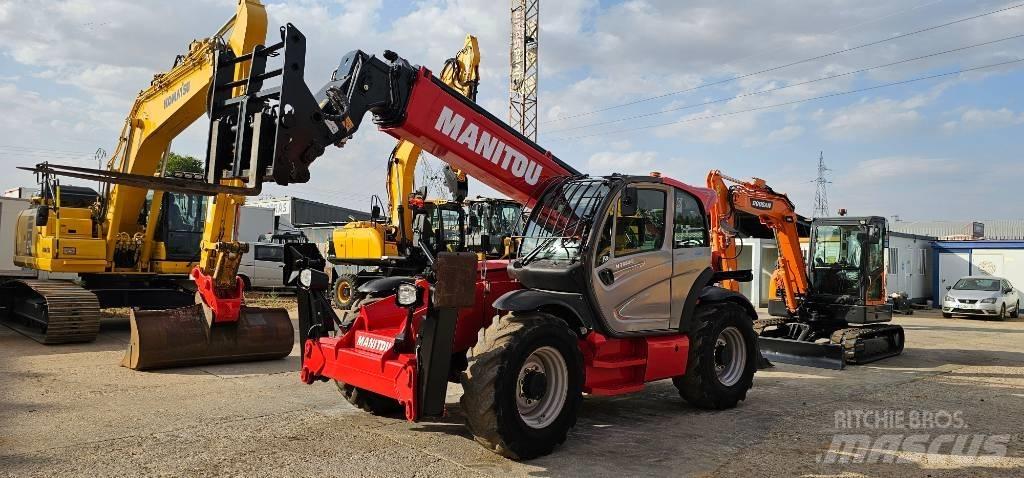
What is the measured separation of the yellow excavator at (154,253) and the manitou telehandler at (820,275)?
7.48m

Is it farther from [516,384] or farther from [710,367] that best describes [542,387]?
[710,367]

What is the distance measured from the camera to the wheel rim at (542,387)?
18.5 feet

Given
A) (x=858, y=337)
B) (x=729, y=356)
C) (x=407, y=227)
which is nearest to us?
(x=729, y=356)

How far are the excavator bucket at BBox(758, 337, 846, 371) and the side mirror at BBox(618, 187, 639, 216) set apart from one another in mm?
5755

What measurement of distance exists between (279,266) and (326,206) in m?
23.8

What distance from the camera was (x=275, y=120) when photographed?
5.46m

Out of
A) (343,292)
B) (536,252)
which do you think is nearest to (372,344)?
(536,252)

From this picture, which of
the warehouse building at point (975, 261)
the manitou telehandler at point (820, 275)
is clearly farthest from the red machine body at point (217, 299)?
the warehouse building at point (975, 261)

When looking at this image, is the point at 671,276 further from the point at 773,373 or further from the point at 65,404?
the point at 65,404

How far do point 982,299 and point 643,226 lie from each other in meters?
20.7

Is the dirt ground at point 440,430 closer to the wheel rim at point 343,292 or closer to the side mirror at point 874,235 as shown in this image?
the side mirror at point 874,235

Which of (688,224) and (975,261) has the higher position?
(975,261)

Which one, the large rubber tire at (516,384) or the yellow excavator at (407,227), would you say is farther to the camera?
the yellow excavator at (407,227)

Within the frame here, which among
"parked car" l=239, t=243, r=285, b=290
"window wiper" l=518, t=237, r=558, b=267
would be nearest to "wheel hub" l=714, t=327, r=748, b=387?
"window wiper" l=518, t=237, r=558, b=267
